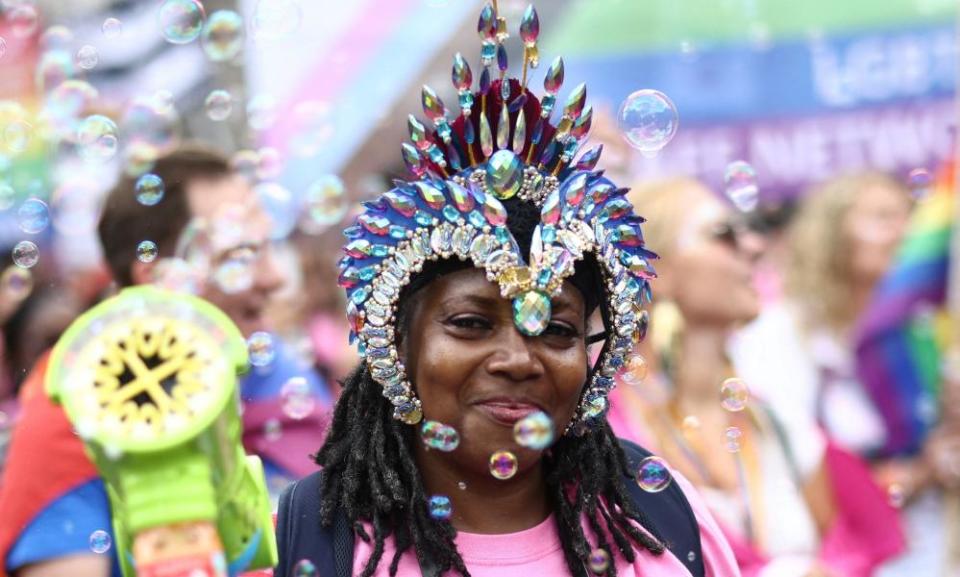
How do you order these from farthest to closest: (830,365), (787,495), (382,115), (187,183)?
(382,115) → (830,365) → (787,495) → (187,183)

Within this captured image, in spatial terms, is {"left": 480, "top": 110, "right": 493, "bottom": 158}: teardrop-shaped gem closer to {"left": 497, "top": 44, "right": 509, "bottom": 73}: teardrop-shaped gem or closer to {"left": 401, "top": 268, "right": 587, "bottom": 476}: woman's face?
{"left": 497, "top": 44, "right": 509, "bottom": 73}: teardrop-shaped gem

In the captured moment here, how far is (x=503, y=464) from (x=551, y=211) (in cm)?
42

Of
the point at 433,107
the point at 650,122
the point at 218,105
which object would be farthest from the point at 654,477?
the point at 218,105

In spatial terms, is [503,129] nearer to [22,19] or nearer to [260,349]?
[260,349]

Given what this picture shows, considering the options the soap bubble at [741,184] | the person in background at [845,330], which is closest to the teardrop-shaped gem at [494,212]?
the soap bubble at [741,184]

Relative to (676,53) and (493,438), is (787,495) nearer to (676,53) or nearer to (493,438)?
(493,438)

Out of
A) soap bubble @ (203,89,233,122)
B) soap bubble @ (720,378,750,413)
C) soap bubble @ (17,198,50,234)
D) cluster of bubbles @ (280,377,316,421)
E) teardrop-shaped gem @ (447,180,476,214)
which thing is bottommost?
soap bubble @ (720,378,750,413)

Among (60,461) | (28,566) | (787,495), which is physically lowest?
(787,495)

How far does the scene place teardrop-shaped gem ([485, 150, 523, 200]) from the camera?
2.54 m

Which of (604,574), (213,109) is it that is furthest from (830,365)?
(604,574)

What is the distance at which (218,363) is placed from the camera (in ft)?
6.60

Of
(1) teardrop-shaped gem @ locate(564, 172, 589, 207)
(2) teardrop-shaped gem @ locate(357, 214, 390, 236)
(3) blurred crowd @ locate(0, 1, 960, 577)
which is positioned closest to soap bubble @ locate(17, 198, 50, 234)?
(3) blurred crowd @ locate(0, 1, 960, 577)

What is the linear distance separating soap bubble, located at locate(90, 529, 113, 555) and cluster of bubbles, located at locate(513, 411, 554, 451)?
0.79 m

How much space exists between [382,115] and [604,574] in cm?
440
